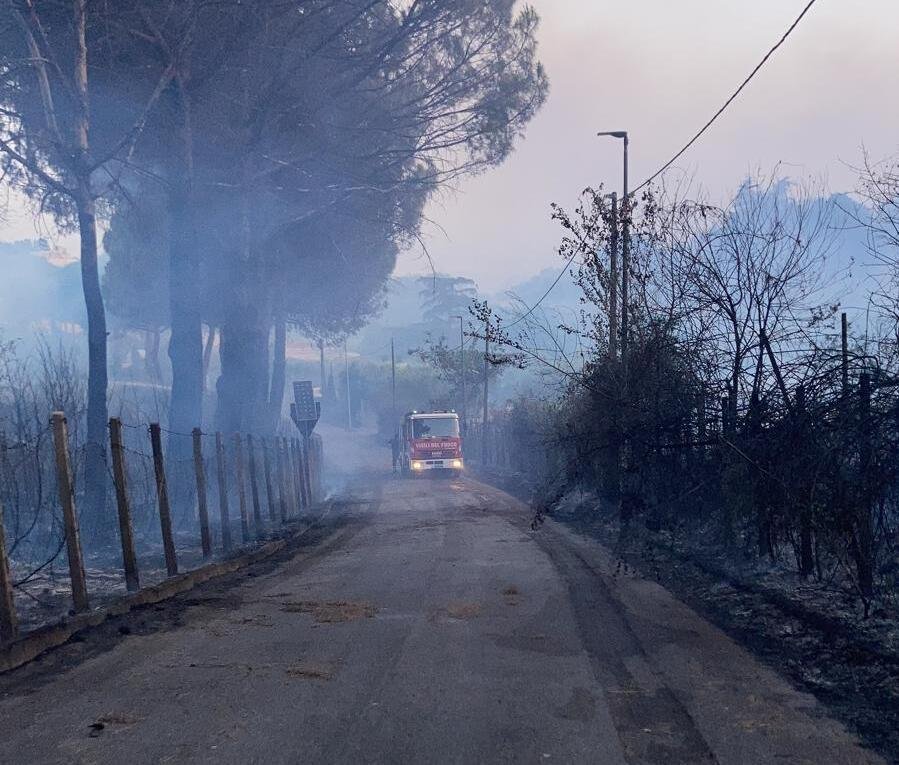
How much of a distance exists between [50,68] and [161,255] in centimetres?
1987

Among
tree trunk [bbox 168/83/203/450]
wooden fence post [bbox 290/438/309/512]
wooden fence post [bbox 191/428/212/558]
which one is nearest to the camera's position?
wooden fence post [bbox 191/428/212/558]

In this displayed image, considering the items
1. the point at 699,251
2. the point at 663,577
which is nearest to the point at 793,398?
the point at 699,251

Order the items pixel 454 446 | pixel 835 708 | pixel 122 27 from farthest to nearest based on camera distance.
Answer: pixel 454 446 → pixel 122 27 → pixel 835 708

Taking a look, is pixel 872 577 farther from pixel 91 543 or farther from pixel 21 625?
pixel 91 543

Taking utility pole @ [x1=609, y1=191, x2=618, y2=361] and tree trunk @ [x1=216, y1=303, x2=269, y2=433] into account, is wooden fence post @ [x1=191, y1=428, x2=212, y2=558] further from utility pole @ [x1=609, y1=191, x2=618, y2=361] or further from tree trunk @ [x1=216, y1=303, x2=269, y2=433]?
tree trunk @ [x1=216, y1=303, x2=269, y2=433]

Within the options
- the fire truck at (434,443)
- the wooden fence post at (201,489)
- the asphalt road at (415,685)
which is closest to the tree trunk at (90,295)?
the wooden fence post at (201,489)

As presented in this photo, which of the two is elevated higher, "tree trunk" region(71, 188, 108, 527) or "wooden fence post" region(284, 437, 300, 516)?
"tree trunk" region(71, 188, 108, 527)

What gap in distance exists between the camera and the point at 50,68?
72.4ft

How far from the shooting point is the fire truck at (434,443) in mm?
46000

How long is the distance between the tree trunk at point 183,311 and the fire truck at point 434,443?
18.8 m

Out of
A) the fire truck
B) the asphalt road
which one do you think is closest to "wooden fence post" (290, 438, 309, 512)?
the fire truck

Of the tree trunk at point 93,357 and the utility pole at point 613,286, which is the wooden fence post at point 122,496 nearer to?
the utility pole at point 613,286

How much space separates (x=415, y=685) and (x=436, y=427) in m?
39.8

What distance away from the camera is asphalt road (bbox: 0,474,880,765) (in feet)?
18.3
